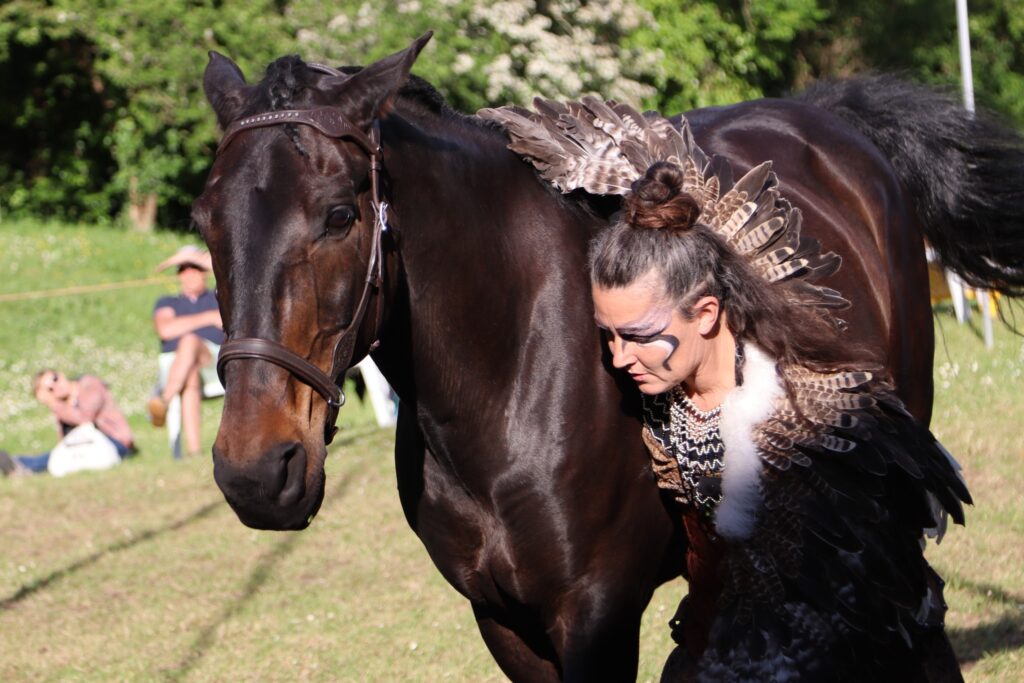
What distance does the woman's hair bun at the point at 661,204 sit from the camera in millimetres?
Answer: 2727

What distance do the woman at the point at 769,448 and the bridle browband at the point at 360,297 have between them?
0.49 metres

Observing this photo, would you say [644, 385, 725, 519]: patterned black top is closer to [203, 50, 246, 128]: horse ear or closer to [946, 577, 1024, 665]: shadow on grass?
[203, 50, 246, 128]: horse ear

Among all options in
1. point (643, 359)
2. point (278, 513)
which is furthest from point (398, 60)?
point (278, 513)

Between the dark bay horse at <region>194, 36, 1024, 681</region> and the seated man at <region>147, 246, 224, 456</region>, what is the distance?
25.8 feet

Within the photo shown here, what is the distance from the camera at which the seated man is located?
1105 centimetres

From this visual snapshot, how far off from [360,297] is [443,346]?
45 cm

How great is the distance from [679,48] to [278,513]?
26.8 m

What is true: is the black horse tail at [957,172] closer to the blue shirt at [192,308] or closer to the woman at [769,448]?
the woman at [769,448]

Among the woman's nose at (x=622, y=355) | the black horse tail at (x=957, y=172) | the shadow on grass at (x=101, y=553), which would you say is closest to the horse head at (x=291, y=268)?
the woman's nose at (x=622, y=355)

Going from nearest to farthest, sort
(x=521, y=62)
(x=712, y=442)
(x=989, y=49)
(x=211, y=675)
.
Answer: (x=712, y=442) → (x=211, y=675) → (x=521, y=62) → (x=989, y=49)

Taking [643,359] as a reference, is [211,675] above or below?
below

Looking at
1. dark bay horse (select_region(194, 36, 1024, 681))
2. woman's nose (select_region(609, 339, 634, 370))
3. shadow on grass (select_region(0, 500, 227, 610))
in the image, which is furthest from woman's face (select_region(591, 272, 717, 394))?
shadow on grass (select_region(0, 500, 227, 610))

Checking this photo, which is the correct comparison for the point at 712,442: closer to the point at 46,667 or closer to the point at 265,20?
the point at 46,667

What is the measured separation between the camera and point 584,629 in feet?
10.4
